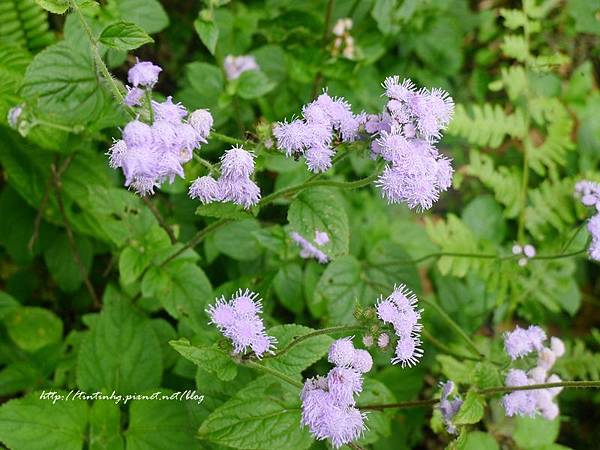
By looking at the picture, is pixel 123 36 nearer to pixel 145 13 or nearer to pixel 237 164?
pixel 237 164

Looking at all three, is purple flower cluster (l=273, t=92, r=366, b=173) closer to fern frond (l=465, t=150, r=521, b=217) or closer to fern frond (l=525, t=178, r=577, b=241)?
fern frond (l=465, t=150, r=521, b=217)

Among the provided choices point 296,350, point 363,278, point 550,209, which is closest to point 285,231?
point 363,278

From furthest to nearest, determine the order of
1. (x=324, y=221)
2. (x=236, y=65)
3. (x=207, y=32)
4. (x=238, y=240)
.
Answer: (x=236, y=65) → (x=238, y=240) → (x=207, y=32) → (x=324, y=221)

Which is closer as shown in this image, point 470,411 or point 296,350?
point 296,350

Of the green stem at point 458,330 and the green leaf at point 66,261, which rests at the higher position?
the green leaf at point 66,261

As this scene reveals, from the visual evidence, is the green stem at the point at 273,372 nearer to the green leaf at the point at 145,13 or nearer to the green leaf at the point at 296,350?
the green leaf at the point at 296,350

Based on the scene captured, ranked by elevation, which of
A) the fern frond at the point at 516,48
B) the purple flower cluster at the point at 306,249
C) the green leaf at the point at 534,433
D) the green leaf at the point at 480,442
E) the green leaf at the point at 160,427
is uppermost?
the fern frond at the point at 516,48

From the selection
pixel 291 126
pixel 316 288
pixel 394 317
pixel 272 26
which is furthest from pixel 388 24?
pixel 394 317

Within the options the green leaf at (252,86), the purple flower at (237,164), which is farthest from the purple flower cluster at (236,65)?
the purple flower at (237,164)
